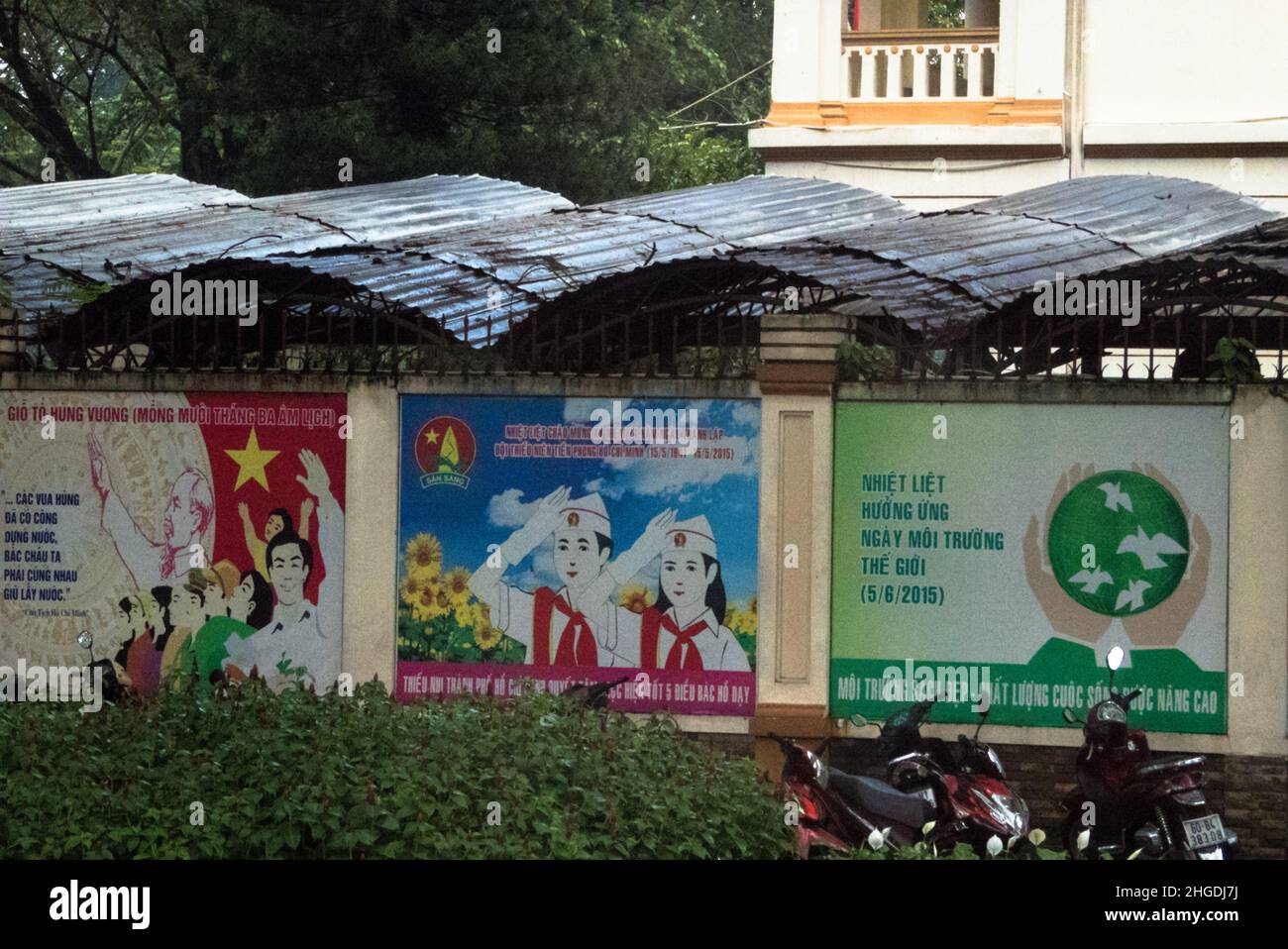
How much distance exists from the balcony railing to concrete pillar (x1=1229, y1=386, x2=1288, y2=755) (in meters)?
8.44

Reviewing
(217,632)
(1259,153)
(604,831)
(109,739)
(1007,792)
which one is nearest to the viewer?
(604,831)

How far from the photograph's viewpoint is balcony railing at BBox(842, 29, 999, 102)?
16141mm

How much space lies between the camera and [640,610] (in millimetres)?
8945

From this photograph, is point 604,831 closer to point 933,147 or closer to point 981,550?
point 981,550

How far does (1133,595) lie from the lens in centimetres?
854

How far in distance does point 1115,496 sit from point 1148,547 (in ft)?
0.99

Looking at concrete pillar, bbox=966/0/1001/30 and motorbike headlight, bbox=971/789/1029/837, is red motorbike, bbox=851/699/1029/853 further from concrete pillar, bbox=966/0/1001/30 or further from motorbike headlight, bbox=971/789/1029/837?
concrete pillar, bbox=966/0/1001/30

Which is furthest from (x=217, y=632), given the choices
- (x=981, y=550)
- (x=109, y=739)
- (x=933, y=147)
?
(x=933, y=147)

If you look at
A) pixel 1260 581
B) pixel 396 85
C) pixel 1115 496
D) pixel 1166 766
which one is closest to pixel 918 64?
pixel 396 85

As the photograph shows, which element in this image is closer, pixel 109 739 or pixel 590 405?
pixel 109 739

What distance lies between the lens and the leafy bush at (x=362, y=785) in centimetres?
629

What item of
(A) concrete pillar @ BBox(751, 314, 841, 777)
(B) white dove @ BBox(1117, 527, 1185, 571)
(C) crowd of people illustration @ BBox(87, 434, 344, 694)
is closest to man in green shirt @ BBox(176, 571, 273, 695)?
(C) crowd of people illustration @ BBox(87, 434, 344, 694)
